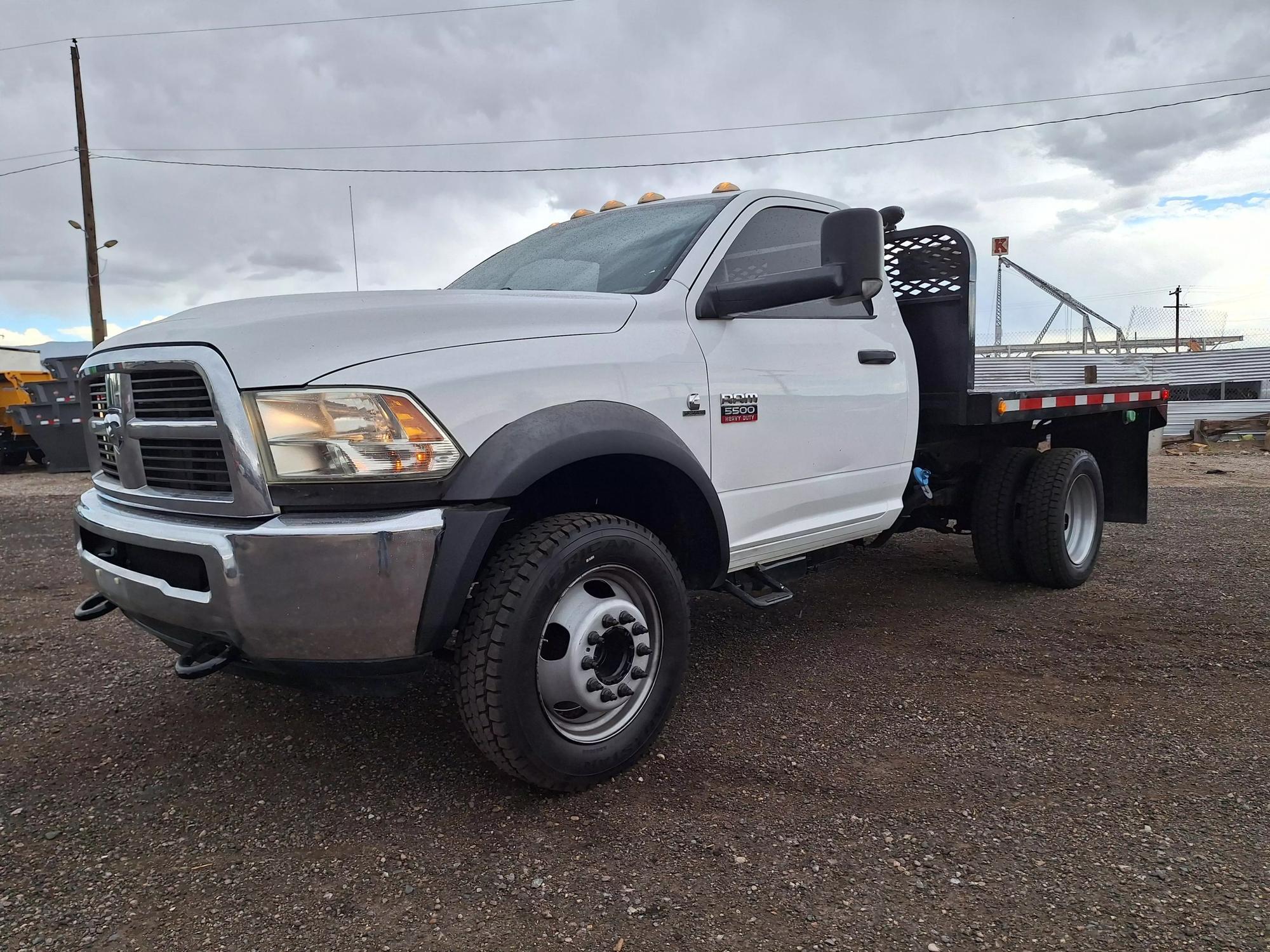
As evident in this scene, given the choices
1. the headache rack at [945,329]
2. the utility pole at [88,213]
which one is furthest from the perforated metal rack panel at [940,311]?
the utility pole at [88,213]

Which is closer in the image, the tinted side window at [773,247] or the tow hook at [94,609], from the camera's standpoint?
the tow hook at [94,609]

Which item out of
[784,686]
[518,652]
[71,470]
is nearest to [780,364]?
[784,686]

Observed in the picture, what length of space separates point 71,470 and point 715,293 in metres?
14.1

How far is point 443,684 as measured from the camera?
362 cm

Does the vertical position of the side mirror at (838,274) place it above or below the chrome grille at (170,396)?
above

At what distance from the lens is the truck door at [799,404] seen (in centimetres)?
321

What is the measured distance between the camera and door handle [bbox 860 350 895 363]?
152 inches

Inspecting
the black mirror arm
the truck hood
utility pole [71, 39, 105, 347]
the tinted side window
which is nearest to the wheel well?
the truck hood

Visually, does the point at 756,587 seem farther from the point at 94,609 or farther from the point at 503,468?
the point at 94,609

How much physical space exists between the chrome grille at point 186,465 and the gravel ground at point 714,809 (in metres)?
0.95

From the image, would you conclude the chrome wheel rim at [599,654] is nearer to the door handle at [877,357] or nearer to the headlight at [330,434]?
the headlight at [330,434]

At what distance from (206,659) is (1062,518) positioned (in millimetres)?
4251

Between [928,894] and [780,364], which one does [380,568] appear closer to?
[928,894]

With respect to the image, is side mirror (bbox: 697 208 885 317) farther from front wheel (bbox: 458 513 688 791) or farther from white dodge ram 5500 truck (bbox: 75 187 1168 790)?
front wheel (bbox: 458 513 688 791)
